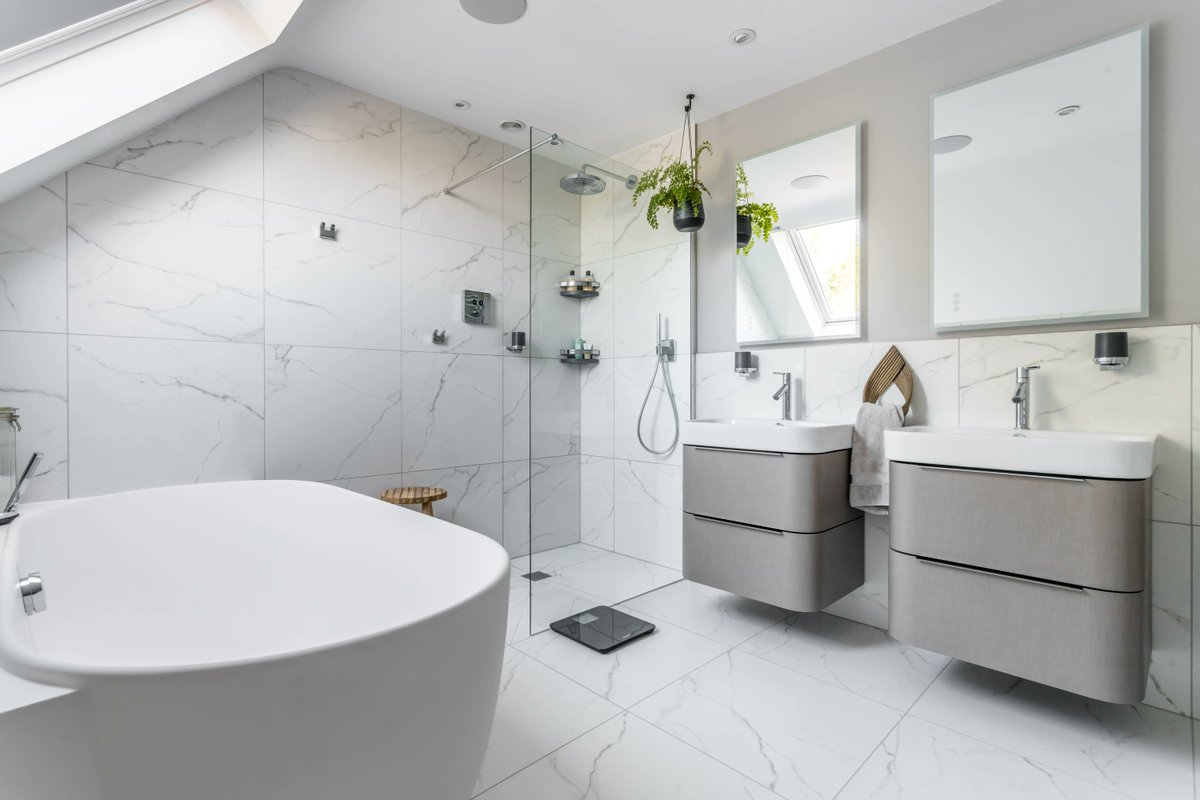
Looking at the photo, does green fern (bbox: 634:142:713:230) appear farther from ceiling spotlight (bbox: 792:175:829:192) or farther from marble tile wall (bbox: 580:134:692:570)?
ceiling spotlight (bbox: 792:175:829:192)

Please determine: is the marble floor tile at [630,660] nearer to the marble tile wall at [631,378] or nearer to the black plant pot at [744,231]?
the marble tile wall at [631,378]

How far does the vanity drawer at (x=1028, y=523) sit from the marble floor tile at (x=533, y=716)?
1.19 metres

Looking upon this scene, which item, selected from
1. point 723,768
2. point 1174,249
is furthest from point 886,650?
point 1174,249

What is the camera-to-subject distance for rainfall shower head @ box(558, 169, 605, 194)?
261 cm

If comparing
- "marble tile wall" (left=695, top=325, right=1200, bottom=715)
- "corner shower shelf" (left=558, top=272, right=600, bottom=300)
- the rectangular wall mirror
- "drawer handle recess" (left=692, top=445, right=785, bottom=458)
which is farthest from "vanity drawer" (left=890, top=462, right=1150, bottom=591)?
"corner shower shelf" (left=558, top=272, right=600, bottom=300)

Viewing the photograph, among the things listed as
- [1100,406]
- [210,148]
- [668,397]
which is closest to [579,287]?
[668,397]

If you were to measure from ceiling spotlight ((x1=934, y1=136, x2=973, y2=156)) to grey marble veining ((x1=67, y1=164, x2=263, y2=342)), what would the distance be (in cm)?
282

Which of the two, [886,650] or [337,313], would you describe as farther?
[337,313]

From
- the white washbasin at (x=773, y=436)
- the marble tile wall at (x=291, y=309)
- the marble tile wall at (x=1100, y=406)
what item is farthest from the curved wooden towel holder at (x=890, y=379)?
the marble tile wall at (x=291, y=309)

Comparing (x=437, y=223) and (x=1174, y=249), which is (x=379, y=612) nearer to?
(x=437, y=223)

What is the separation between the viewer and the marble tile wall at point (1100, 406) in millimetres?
1797

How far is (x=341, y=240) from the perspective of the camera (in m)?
2.71

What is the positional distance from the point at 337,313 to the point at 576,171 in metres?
1.31

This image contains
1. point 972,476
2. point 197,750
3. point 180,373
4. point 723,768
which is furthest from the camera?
point 180,373
